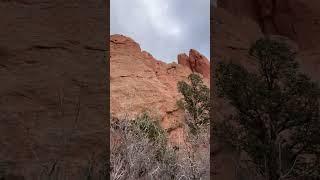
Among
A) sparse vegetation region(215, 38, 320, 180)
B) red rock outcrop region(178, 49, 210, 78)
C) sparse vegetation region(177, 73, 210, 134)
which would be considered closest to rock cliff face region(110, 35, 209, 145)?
sparse vegetation region(177, 73, 210, 134)

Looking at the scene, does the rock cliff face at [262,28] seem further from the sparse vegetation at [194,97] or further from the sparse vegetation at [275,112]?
the sparse vegetation at [194,97]

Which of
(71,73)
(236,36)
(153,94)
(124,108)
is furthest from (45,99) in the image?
(153,94)

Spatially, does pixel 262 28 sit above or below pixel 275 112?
above

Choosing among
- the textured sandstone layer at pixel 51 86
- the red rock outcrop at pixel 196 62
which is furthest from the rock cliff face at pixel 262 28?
the red rock outcrop at pixel 196 62

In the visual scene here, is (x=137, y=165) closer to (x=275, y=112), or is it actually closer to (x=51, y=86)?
(x=51, y=86)

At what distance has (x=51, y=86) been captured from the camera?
479 centimetres

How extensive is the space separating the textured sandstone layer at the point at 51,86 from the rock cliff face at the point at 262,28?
3.91 feet

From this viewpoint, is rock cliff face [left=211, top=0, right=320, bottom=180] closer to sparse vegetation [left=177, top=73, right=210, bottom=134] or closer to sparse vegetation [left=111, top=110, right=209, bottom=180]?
sparse vegetation [left=111, top=110, right=209, bottom=180]

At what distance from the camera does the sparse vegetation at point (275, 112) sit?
13.2ft

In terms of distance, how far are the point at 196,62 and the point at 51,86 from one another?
634 inches

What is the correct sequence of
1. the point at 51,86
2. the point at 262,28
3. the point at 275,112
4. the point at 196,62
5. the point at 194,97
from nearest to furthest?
the point at 275,112 < the point at 51,86 < the point at 262,28 < the point at 194,97 < the point at 196,62

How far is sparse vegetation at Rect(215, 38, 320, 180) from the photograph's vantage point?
158 inches

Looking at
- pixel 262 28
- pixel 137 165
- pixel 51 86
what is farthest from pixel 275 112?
pixel 137 165

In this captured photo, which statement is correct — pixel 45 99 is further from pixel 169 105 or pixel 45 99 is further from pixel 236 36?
pixel 169 105
